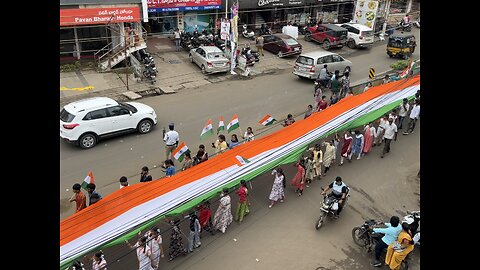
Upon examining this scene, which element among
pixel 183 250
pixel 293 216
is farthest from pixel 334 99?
pixel 183 250

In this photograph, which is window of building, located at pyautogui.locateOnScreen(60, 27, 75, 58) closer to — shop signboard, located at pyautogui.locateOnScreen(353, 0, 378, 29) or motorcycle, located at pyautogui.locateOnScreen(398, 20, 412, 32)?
shop signboard, located at pyautogui.locateOnScreen(353, 0, 378, 29)

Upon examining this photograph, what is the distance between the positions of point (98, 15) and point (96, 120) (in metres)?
8.85

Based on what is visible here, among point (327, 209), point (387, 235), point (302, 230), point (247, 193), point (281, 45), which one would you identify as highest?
point (281, 45)

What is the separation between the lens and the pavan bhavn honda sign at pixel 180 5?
75.7ft

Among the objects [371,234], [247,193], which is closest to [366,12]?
[247,193]

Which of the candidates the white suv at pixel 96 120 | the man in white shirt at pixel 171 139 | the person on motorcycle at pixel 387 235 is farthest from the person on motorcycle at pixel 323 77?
the person on motorcycle at pixel 387 235

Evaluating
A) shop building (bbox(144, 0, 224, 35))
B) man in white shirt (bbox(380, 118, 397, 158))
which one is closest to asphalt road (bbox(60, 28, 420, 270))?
man in white shirt (bbox(380, 118, 397, 158))

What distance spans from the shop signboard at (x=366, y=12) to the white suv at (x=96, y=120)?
21672 millimetres

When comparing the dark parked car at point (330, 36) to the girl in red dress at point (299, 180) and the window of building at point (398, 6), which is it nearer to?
the window of building at point (398, 6)

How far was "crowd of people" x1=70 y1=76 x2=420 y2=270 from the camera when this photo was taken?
8359 millimetres

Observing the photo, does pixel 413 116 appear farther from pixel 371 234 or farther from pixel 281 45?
pixel 281 45

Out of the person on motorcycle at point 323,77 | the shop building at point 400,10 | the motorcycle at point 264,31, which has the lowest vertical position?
the person on motorcycle at point 323,77

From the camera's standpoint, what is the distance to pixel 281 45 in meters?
25.5
